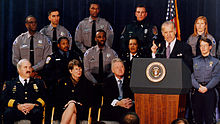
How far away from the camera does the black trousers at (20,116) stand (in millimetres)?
5082

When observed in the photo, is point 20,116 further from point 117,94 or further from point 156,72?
point 156,72

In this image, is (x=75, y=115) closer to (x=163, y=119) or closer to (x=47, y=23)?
(x=163, y=119)

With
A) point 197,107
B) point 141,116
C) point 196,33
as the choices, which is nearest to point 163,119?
point 141,116

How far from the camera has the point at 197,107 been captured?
5.70 meters

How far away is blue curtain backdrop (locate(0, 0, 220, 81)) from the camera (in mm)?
7203

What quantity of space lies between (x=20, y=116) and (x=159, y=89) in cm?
203

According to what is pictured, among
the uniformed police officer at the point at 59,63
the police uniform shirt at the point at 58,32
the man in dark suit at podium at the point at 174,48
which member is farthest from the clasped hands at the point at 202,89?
the police uniform shirt at the point at 58,32

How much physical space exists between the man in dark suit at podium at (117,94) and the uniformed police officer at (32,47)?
1.46m

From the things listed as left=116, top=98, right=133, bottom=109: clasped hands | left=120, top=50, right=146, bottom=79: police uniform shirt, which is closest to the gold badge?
left=116, top=98, right=133, bottom=109: clasped hands

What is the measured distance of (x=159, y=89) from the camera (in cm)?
401

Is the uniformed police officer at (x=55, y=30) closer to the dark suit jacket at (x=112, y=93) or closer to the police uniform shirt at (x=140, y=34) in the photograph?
the police uniform shirt at (x=140, y=34)

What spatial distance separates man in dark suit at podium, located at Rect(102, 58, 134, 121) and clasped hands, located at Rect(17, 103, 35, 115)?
0.96 meters

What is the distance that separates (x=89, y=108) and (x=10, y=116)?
1021 mm

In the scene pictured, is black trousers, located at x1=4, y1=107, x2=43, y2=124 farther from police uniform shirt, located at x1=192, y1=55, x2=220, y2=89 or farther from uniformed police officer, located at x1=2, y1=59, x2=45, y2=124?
police uniform shirt, located at x1=192, y1=55, x2=220, y2=89
